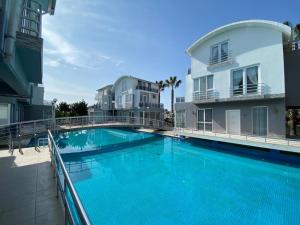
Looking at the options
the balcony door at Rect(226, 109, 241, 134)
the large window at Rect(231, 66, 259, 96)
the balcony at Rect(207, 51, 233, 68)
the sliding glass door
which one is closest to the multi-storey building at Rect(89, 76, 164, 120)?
the balcony at Rect(207, 51, 233, 68)

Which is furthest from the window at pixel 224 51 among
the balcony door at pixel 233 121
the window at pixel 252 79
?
the balcony door at pixel 233 121

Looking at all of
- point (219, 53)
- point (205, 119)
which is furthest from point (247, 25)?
point (205, 119)

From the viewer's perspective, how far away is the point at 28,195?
13.9ft

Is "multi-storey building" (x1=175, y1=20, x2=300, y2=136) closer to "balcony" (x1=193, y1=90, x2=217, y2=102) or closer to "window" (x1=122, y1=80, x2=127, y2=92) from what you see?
"balcony" (x1=193, y1=90, x2=217, y2=102)

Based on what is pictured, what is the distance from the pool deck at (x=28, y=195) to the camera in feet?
10.9

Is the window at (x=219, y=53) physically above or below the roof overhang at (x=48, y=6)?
below

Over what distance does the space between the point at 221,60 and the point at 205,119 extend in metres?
5.87

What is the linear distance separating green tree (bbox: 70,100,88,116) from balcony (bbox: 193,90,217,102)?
103 feet

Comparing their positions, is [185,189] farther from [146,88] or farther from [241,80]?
[146,88]

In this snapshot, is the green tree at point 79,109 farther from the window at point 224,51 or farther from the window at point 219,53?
the window at point 224,51

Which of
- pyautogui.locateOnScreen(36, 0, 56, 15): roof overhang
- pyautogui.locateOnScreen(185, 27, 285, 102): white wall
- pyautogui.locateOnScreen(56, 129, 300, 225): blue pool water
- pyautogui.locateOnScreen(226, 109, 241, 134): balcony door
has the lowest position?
pyautogui.locateOnScreen(56, 129, 300, 225): blue pool water

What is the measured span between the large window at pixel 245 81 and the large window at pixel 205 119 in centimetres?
324

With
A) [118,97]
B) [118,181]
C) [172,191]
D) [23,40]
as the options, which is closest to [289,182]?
[172,191]

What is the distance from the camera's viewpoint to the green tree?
41.9m
